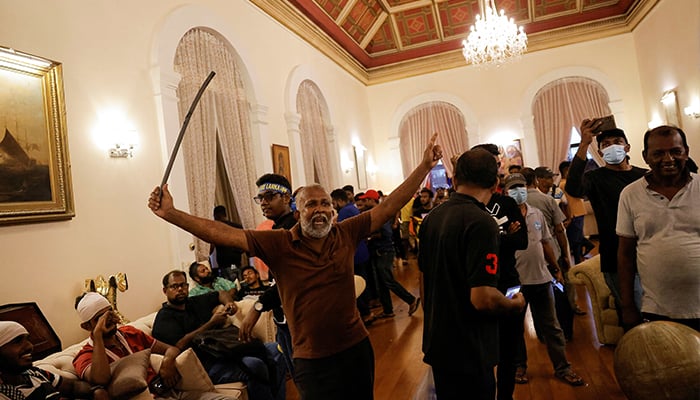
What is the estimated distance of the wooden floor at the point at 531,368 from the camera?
3555 mm

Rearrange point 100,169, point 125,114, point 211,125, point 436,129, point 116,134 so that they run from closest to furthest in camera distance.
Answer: point 100,169
point 116,134
point 125,114
point 211,125
point 436,129

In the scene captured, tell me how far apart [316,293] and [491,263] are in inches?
32.8

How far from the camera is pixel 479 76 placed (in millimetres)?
13562

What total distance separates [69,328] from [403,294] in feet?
13.1

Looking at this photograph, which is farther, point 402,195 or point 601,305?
point 601,305

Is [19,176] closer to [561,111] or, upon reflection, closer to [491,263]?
[491,263]

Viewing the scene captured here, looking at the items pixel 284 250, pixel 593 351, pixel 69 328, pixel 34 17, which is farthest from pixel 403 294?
pixel 34 17

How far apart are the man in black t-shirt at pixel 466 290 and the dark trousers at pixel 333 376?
13.9 inches

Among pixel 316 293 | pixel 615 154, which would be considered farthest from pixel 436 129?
pixel 316 293

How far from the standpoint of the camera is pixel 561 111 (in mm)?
13547

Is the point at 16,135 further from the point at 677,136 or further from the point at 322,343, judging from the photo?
the point at 677,136

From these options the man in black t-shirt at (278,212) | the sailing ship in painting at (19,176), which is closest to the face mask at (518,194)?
the man in black t-shirt at (278,212)

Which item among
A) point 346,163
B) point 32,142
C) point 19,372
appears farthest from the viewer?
point 346,163

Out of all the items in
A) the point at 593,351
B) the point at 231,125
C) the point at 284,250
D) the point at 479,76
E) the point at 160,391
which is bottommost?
the point at 593,351
